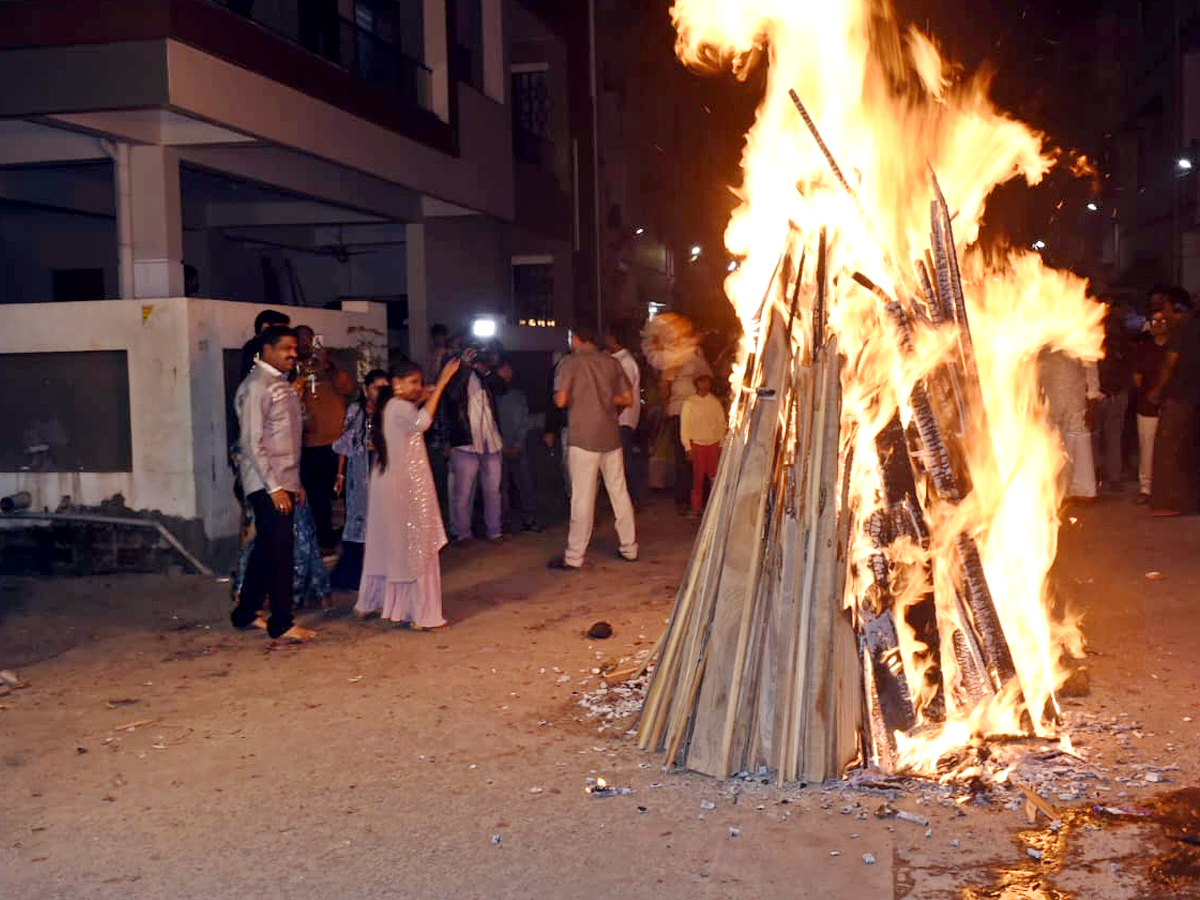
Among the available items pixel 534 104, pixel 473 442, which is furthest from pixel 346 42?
pixel 534 104

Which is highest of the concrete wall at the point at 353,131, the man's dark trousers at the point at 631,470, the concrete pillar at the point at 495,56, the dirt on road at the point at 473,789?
the concrete pillar at the point at 495,56

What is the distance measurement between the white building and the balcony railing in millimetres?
36

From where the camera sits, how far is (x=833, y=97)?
5805 millimetres

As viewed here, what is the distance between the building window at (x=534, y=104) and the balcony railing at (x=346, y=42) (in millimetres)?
5609

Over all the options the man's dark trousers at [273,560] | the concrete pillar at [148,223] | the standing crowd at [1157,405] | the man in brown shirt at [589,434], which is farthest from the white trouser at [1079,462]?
the concrete pillar at [148,223]

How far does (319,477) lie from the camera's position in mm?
10062

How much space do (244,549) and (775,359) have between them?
4089 mm

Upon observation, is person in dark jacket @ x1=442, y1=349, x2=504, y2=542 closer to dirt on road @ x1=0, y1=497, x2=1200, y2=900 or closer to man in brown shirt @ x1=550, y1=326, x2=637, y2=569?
man in brown shirt @ x1=550, y1=326, x2=637, y2=569

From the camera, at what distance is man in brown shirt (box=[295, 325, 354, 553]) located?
391 inches

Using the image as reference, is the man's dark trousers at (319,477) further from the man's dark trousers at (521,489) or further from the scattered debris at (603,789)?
the scattered debris at (603,789)

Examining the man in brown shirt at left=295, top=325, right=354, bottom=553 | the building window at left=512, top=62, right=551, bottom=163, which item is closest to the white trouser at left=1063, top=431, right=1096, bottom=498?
the man in brown shirt at left=295, top=325, right=354, bottom=553

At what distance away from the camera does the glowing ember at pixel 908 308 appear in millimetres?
5500

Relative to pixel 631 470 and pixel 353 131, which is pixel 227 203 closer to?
pixel 353 131

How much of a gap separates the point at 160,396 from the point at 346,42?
26.8 feet
